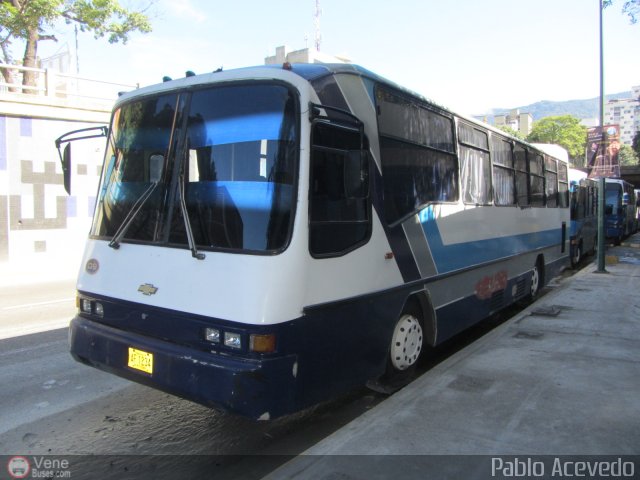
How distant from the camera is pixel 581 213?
1625 centimetres

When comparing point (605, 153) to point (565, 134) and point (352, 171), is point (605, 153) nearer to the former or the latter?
point (352, 171)

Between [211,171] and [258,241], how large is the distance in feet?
2.33

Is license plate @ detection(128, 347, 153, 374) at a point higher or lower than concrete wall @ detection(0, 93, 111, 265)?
lower

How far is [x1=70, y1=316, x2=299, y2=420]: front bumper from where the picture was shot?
3.16 m

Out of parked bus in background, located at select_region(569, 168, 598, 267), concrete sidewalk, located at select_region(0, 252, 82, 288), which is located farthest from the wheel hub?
concrete sidewalk, located at select_region(0, 252, 82, 288)

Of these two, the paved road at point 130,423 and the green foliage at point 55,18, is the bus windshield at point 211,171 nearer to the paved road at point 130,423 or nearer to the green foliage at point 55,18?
the paved road at point 130,423

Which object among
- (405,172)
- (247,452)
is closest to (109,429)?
(247,452)

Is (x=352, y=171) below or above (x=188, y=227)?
above

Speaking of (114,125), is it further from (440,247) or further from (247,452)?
(440,247)

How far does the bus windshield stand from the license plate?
31.9 inches

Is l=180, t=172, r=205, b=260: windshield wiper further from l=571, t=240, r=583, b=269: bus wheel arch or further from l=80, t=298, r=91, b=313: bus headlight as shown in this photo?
l=571, t=240, r=583, b=269: bus wheel arch

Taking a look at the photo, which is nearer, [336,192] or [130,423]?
[336,192]

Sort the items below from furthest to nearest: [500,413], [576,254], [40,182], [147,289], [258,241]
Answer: [40,182]
[576,254]
[500,413]
[147,289]
[258,241]

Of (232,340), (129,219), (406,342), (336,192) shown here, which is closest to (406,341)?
(406,342)
